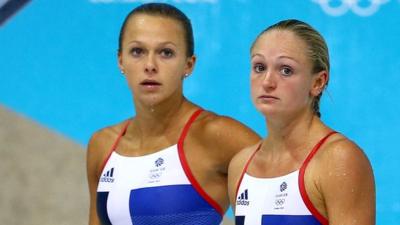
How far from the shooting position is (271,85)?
3.53m

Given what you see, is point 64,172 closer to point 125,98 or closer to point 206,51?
point 125,98

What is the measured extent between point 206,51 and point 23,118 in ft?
3.45

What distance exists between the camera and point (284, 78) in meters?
3.54

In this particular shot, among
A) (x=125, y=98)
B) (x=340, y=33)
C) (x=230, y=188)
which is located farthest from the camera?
(x=125, y=98)

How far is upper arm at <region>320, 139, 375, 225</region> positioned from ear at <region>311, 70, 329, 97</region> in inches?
9.8

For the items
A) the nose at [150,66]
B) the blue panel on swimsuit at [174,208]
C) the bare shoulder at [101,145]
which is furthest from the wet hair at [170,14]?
the blue panel on swimsuit at [174,208]

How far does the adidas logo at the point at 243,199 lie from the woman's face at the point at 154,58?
54 cm

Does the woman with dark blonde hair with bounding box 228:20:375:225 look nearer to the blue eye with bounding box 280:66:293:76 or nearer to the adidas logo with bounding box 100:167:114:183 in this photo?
the blue eye with bounding box 280:66:293:76

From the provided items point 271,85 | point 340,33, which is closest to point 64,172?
point 340,33

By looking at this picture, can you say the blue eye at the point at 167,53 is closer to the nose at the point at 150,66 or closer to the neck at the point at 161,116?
the nose at the point at 150,66

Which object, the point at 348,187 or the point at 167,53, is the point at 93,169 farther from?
the point at 348,187

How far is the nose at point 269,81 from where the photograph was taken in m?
3.53

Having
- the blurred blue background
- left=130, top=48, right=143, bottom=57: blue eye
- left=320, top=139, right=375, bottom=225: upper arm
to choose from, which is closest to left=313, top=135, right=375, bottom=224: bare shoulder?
left=320, top=139, right=375, bottom=225: upper arm

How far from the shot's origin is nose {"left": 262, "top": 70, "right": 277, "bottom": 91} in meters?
3.53
